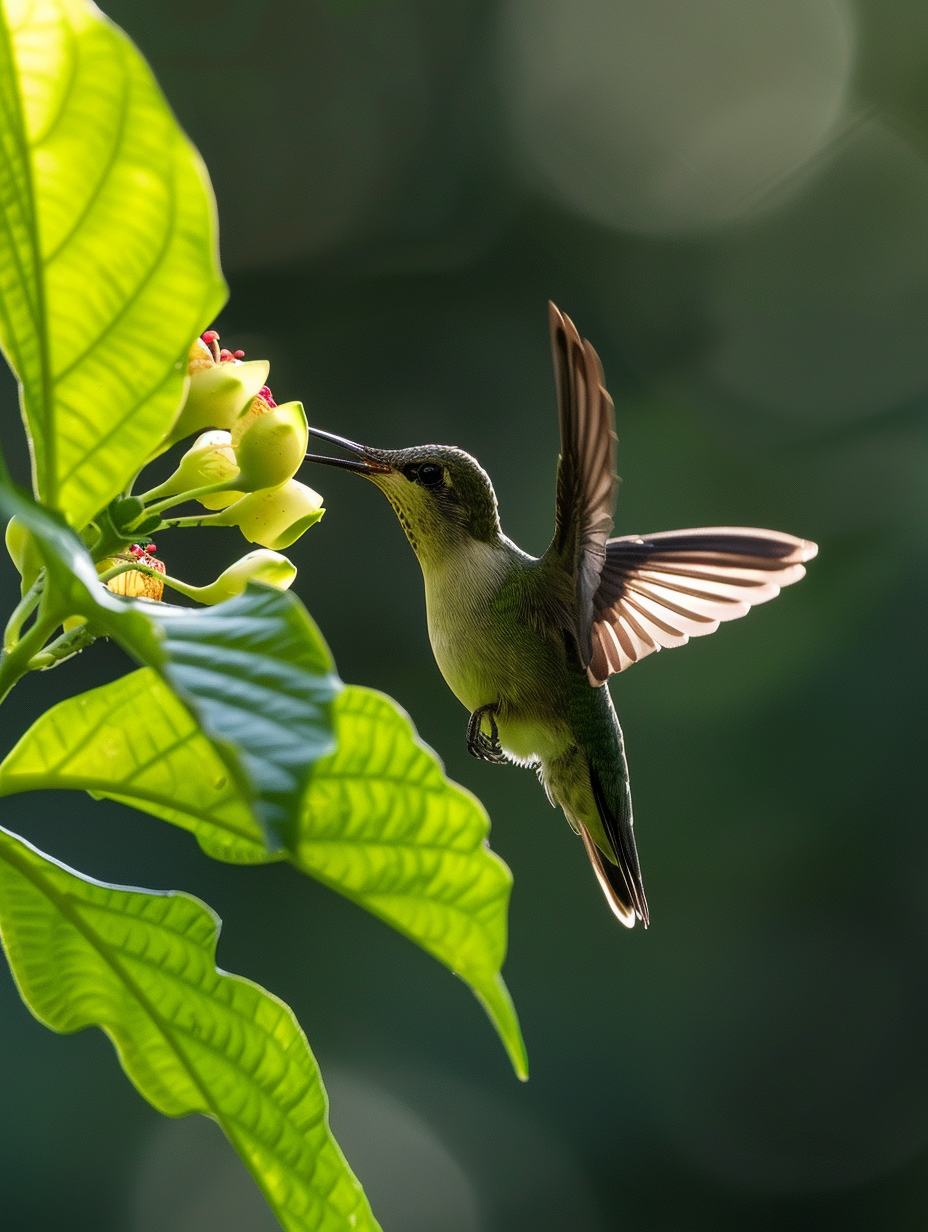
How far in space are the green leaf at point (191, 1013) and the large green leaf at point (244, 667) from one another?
0.30 m

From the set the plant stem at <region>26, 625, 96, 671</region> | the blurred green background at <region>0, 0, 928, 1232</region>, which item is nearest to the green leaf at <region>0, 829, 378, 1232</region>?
the plant stem at <region>26, 625, 96, 671</region>

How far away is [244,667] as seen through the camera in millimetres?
412

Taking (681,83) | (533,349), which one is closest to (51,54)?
(533,349)

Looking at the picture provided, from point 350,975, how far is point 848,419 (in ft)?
12.5

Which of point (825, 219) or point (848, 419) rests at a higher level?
point (825, 219)

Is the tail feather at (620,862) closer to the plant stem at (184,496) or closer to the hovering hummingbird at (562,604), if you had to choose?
the hovering hummingbird at (562,604)

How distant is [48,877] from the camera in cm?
71

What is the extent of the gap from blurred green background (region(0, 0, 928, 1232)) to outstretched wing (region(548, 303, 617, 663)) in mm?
3336

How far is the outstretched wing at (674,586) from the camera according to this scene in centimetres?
133

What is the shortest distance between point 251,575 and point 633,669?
15.5 ft

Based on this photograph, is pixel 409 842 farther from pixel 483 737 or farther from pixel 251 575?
pixel 483 737

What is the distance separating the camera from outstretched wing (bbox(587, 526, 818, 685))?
1.33 m

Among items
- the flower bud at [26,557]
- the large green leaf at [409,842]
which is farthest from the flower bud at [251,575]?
the large green leaf at [409,842]

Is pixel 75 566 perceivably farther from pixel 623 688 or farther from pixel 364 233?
pixel 364 233
